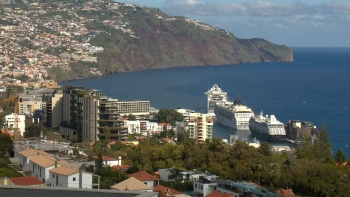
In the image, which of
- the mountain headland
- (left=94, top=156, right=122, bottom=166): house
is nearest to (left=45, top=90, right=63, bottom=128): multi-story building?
(left=94, top=156, right=122, bottom=166): house

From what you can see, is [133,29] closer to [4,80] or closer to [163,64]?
[163,64]

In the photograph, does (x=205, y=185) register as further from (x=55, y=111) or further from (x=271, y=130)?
(x=271, y=130)

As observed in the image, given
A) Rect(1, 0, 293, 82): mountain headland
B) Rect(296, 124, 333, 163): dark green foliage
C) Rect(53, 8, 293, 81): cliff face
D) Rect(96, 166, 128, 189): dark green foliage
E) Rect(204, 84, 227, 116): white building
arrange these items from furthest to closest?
Rect(53, 8, 293, 81): cliff face, Rect(1, 0, 293, 82): mountain headland, Rect(204, 84, 227, 116): white building, Rect(296, 124, 333, 163): dark green foliage, Rect(96, 166, 128, 189): dark green foliage

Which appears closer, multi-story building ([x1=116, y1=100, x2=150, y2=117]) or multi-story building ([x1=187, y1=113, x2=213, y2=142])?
multi-story building ([x1=187, y1=113, x2=213, y2=142])

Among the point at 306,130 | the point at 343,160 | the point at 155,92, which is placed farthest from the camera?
the point at 155,92

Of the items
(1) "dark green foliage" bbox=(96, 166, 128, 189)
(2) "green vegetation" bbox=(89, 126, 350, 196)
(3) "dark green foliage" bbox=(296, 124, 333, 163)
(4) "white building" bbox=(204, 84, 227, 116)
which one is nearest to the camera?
(1) "dark green foliage" bbox=(96, 166, 128, 189)

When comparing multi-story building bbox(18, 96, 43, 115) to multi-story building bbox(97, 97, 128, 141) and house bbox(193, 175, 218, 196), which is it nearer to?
multi-story building bbox(97, 97, 128, 141)

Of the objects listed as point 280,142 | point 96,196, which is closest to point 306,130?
point 280,142
